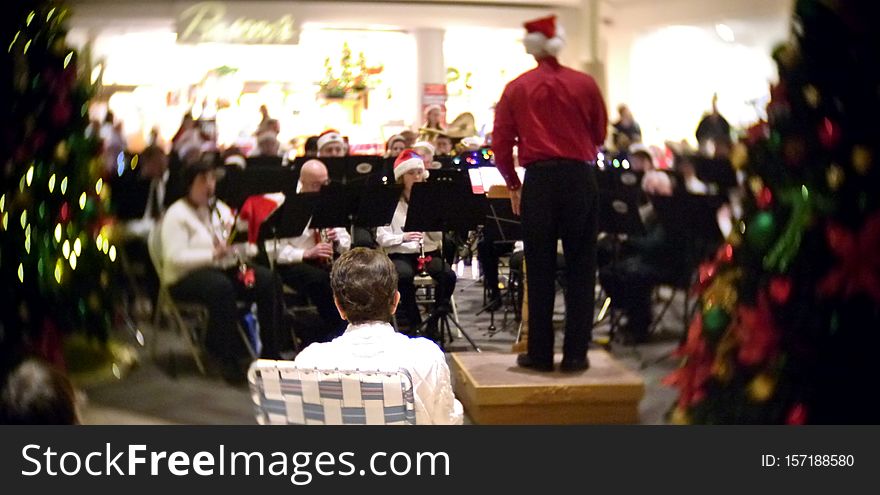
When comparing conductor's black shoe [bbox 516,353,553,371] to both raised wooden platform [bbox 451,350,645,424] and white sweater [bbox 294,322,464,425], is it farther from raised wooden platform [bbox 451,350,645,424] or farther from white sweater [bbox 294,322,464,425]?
white sweater [bbox 294,322,464,425]

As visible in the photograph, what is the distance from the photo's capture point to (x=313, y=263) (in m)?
2.66

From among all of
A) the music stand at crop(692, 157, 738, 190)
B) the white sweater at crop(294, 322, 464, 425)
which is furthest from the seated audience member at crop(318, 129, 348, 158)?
the music stand at crop(692, 157, 738, 190)

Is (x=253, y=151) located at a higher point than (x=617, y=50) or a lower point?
lower

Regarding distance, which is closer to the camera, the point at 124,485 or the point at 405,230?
the point at 124,485

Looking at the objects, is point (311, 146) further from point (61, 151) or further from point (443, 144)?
point (61, 151)

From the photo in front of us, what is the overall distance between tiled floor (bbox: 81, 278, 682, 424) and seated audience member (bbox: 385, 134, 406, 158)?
36 cm

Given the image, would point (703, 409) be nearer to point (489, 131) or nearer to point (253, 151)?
point (489, 131)

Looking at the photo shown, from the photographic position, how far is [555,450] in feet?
7.90

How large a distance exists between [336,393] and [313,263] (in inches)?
30.3

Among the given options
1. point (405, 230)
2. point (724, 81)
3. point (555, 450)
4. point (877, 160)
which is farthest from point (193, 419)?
point (877, 160)

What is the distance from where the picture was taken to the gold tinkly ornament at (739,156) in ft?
7.98

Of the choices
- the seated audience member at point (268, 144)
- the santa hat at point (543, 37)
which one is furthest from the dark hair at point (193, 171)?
the santa hat at point (543, 37)

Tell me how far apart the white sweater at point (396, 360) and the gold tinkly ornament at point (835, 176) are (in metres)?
1.02

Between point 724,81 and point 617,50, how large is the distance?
0.86 feet
